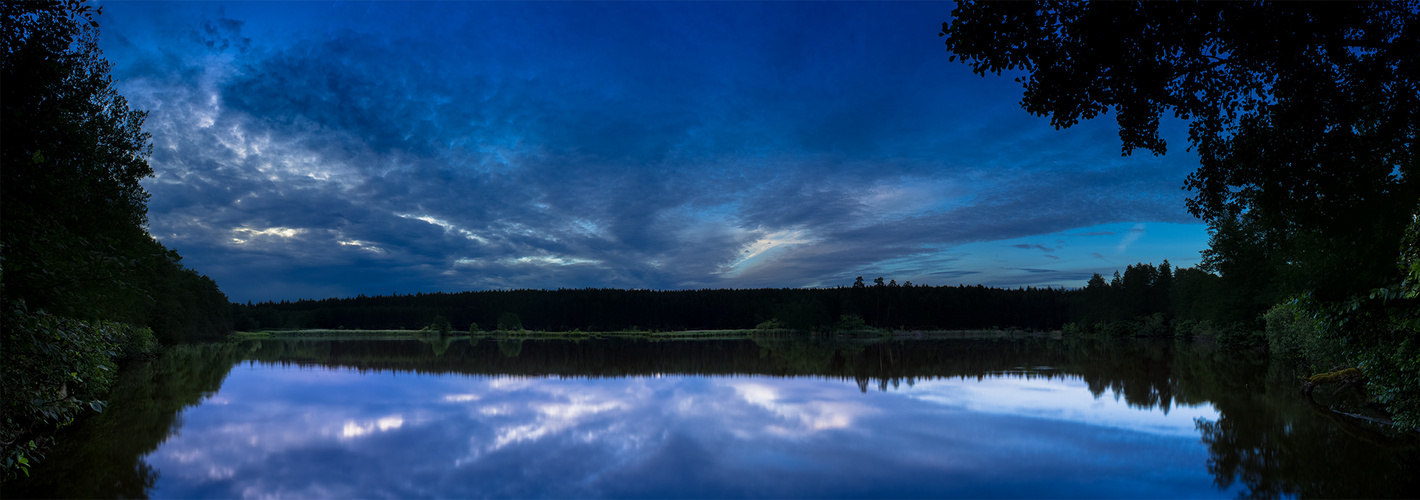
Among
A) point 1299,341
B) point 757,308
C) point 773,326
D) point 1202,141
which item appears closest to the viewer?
point 1202,141

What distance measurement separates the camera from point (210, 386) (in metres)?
24.6

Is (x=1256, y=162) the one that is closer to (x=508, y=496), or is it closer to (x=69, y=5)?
(x=508, y=496)

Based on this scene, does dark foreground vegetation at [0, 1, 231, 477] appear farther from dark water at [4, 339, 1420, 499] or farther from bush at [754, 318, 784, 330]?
bush at [754, 318, 784, 330]

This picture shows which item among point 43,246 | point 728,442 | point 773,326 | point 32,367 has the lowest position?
point 728,442

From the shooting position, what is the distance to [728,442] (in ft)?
44.4

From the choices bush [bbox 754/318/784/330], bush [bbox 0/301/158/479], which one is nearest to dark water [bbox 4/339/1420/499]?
bush [bbox 0/301/158/479]

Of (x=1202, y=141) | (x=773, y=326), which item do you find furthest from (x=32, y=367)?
(x=773, y=326)

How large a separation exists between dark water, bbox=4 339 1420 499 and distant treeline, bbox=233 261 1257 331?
2868 inches

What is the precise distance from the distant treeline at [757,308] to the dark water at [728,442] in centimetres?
7286

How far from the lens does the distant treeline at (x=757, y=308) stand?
96062 millimetres

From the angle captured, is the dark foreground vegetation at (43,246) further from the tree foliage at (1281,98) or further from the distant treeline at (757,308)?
the distant treeline at (757,308)

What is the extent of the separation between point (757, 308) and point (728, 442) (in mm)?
113907

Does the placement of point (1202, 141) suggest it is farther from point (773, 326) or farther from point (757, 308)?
point (757, 308)

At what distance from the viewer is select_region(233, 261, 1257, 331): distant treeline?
96.1 meters
